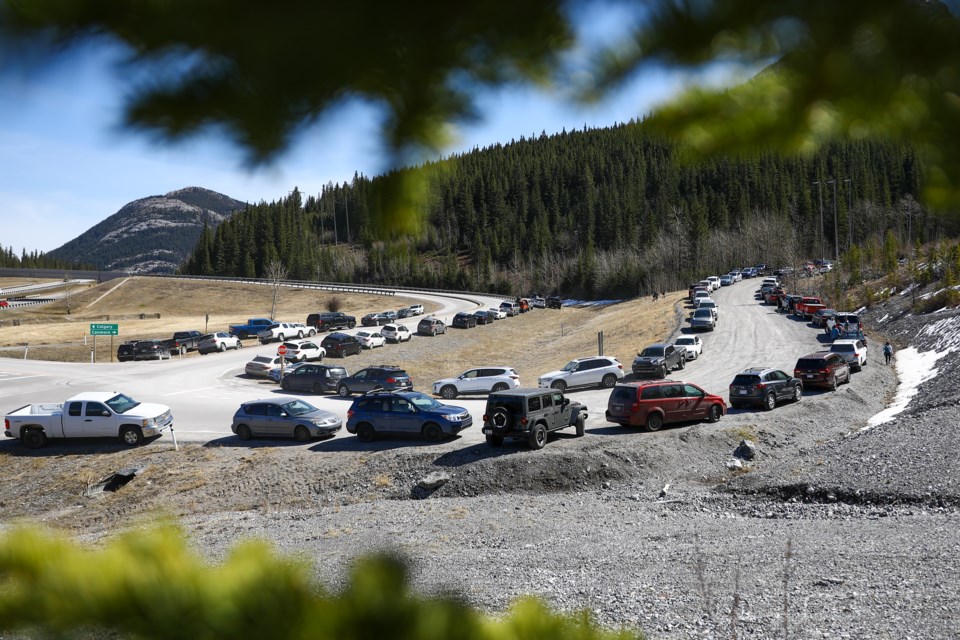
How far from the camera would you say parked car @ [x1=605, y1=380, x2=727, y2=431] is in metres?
22.3

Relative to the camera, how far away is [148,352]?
4606 centimetres

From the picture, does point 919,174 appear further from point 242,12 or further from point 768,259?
point 768,259

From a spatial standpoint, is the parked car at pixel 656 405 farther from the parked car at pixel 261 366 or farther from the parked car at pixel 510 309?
the parked car at pixel 510 309

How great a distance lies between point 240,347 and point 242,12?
2115 inches

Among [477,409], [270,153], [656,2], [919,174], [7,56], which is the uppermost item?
[656,2]

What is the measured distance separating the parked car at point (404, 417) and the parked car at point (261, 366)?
656 inches

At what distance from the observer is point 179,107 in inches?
60.0

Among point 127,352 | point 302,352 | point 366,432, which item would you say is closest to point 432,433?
point 366,432

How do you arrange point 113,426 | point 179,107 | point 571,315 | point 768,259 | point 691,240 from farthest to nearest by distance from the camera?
1. point 768,259
2. point 691,240
3. point 571,315
4. point 113,426
5. point 179,107

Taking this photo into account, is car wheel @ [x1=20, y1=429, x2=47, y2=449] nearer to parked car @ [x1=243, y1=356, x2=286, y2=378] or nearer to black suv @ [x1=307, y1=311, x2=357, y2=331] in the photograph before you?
parked car @ [x1=243, y1=356, x2=286, y2=378]

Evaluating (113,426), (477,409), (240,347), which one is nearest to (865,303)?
(477,409)

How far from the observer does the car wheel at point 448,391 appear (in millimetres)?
31938

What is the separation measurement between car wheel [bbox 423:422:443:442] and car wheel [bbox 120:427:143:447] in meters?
10.2

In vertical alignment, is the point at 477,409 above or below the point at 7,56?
below
